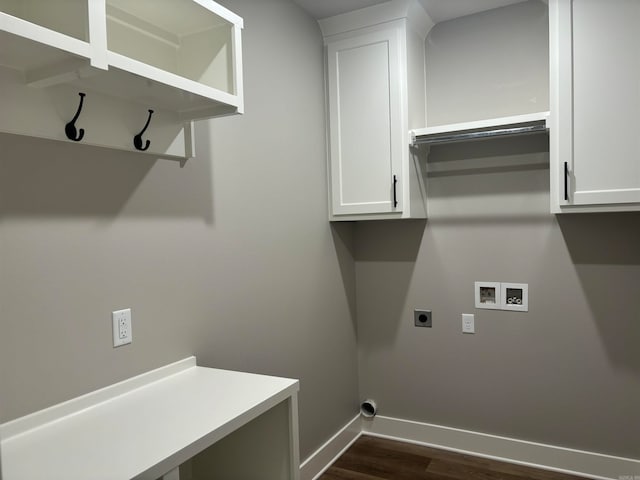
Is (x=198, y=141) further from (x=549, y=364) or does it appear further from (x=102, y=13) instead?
(x=549, y=364)

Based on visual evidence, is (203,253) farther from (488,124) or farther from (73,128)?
(488,124)

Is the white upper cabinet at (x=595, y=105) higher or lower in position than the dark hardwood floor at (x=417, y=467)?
higher

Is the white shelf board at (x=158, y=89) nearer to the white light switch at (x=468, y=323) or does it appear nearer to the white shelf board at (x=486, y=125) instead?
the white shelf board at (x=486, y=125)

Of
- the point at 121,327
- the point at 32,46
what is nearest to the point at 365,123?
the point at 121,327

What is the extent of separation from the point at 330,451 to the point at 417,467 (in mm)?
488

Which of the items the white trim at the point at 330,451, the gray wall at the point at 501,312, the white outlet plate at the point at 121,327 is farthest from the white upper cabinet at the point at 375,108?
the white outlet plate at the point at 121,327

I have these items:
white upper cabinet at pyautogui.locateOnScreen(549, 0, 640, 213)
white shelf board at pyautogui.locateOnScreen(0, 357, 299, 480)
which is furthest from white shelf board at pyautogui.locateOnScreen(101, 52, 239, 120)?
white upper cabinet at pyautogui.locateOnScreen(549, 0, 640, 213)

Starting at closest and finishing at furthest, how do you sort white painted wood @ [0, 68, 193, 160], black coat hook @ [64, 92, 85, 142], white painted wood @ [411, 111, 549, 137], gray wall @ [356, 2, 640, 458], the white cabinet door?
white painted wood @ [0, 68, 193, 160], black coat hook @ [64, 92, 85, 142], white painted wood @ [411, 111, 549, 137], gray wall @ [356, 2, 640, 458], the white cabinet door

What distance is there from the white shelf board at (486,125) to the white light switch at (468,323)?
1044 millimetres

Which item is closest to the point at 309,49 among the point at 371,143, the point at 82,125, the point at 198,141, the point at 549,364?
the point at 371,143

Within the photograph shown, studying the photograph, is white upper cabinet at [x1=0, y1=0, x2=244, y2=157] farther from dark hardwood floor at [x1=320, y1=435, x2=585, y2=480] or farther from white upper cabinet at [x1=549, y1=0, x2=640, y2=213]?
dark hardwood floor at [x1=320, y1=435, x2=585, y2=480]

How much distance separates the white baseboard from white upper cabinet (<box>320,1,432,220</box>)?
51.6 inches

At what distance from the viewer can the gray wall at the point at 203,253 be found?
4.46ft

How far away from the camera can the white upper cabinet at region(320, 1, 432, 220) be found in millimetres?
2604
